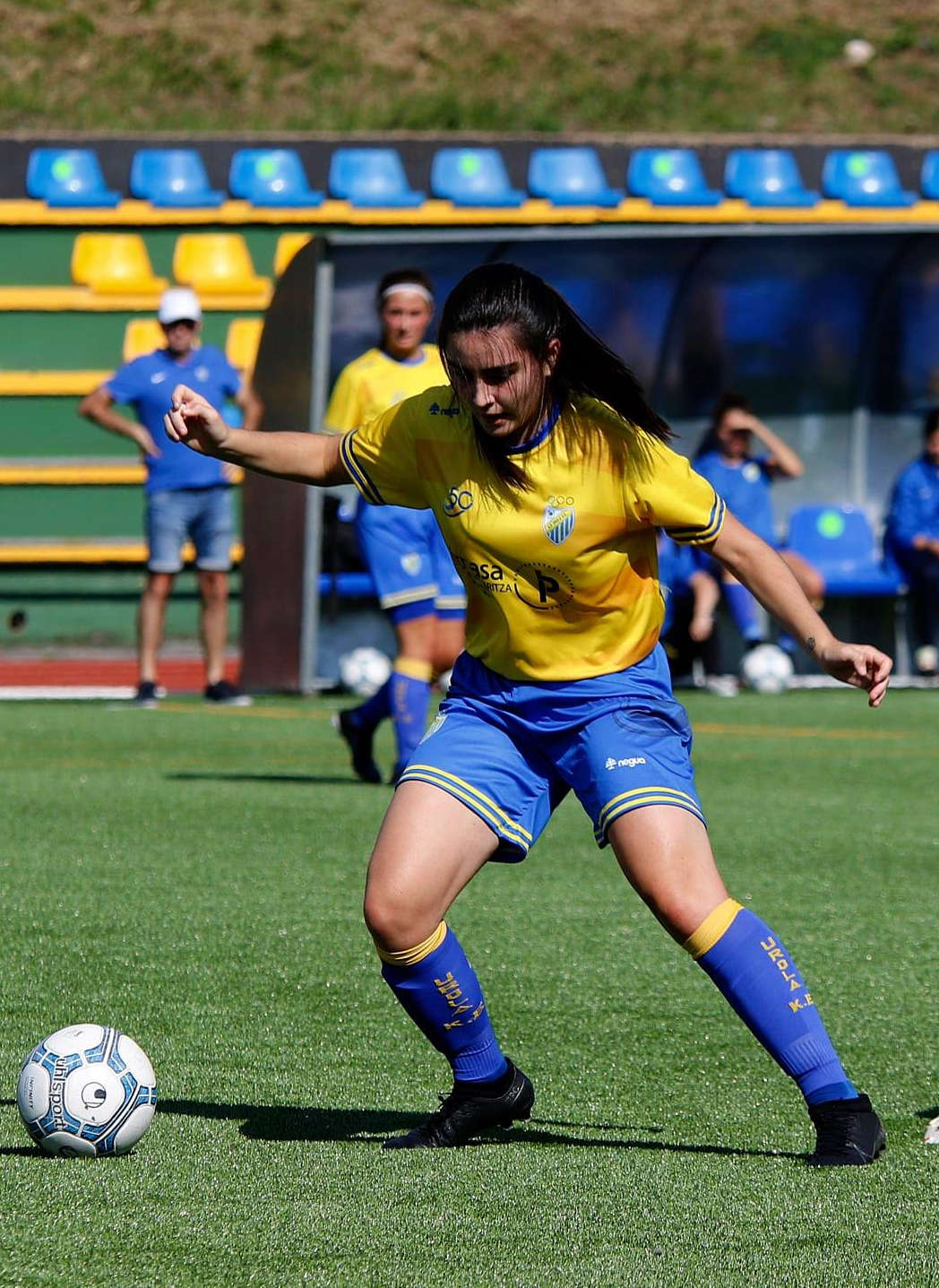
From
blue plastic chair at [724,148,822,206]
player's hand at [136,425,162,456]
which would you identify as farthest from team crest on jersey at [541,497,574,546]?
blue plastic chair at [724,148,822,206]

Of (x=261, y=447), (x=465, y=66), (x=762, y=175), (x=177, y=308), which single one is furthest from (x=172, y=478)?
(x=465, y=66)

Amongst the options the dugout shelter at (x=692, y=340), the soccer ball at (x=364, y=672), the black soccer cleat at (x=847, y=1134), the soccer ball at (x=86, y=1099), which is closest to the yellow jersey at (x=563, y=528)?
the black soccer cleat at (x=847, y=1134)

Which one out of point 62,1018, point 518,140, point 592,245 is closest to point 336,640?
point 592,245

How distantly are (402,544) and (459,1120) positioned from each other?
4841mm

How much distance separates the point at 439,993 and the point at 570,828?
427 centimetres

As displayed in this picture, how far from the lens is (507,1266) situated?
9.91 feet

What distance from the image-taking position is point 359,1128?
12.9ft

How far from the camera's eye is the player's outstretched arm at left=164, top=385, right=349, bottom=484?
404cm

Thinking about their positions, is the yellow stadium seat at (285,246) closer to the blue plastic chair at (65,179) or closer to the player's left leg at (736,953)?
the blue plastic chair at (65,179)

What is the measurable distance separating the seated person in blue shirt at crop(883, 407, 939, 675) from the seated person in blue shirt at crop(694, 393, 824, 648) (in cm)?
86

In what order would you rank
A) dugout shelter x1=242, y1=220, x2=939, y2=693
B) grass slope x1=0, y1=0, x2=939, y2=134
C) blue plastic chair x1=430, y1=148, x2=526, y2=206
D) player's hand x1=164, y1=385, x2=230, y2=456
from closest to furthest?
player's hand x1=164, y1=385, x2=230, y2=456 → dugout shelter x1=242, y1=220, x2=939, y2=693 → blue plastic chair x1=430, y1=148, x2=526, y2=206 → grass slope x1=0, y1=0, x2=939, y2=134

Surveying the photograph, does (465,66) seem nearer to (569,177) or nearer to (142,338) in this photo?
(569,177)

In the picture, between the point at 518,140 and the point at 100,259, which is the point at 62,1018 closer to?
the point at 100,259

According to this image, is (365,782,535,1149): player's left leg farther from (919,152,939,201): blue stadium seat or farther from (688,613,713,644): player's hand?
(919,152,939,201): blue stadium seat
